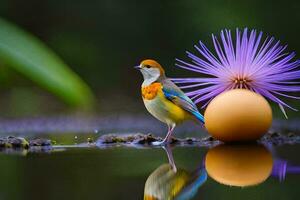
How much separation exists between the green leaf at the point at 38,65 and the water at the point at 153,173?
8.7 inches

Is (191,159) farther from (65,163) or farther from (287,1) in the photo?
(287,1)

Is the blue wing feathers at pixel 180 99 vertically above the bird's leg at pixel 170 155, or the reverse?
the blue wing feathers at pixel 180 99

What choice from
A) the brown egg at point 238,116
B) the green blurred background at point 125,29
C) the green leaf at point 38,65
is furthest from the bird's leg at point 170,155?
the green blurred background at point 125,29

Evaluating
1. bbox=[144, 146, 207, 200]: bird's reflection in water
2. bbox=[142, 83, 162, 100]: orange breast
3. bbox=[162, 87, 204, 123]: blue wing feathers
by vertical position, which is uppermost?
bbox=[142, 83, 162, 100]: orange breast

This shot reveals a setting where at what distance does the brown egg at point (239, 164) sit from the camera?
121 cm

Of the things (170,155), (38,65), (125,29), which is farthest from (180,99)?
(125,29)

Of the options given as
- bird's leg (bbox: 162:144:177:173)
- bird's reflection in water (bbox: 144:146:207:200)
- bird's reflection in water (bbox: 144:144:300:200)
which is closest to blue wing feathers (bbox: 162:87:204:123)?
bird's leg (bbox: 162:144:177:173)

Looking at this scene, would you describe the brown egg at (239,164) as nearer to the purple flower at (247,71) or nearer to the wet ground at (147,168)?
the wet ground at (147,168)

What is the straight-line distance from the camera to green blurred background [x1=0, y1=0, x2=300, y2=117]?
3.81 m

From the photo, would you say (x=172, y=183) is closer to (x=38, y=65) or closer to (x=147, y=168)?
(x=147, y=168)

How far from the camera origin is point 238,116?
171cm

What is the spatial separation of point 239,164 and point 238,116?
32cm

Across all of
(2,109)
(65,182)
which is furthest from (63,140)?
(2,109)

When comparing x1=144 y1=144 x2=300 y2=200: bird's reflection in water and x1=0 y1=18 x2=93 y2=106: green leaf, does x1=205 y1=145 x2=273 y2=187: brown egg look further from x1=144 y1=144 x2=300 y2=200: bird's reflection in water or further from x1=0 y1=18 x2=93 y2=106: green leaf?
x1=0 y1=18 x2=93 y2=106: green leaf
